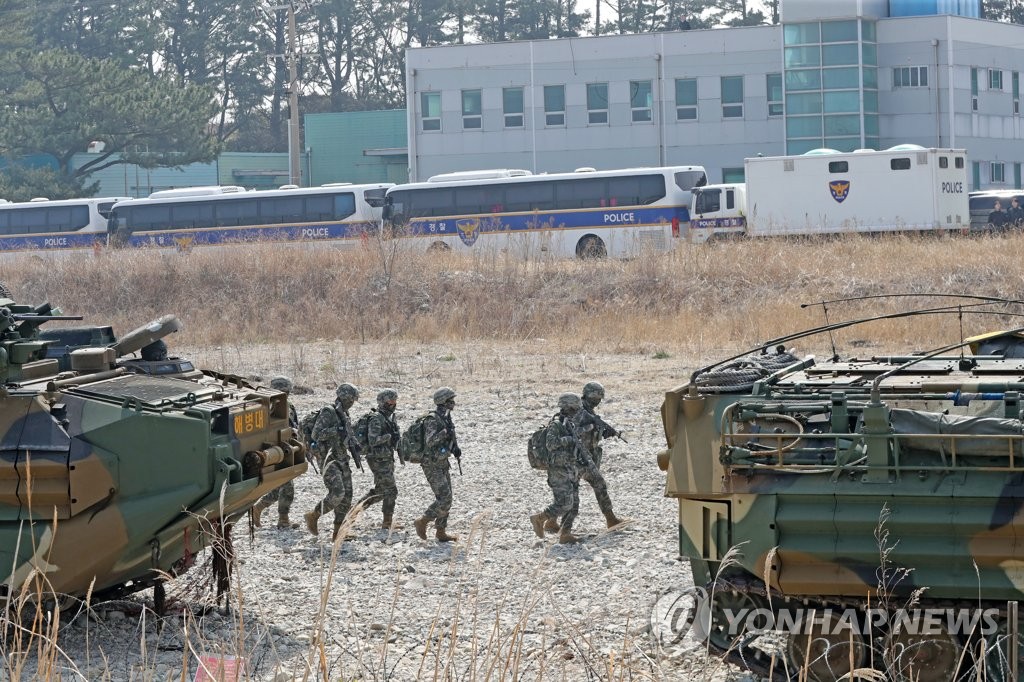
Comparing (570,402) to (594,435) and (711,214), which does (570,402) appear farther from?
(711,214)

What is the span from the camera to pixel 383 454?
11812 mm

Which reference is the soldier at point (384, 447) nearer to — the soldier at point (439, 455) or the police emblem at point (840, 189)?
the soldier at point (439, 455)

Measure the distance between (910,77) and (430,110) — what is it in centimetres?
1647

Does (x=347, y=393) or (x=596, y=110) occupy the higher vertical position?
(x=596, y=110)

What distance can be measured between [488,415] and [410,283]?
36.5 ft

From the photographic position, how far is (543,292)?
93.1 feet

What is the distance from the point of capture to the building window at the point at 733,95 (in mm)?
47562

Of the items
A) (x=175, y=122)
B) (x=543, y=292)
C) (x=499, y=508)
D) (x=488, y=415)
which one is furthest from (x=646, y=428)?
(x=175, y=122)

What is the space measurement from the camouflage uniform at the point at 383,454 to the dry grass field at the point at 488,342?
1.20ft

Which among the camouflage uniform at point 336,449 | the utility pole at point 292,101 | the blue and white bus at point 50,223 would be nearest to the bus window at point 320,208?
the utility pole at point 292,101

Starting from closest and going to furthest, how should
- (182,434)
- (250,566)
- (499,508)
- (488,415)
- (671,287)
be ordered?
(182,434), (250,566), (499,508), (488,415), (671,287)

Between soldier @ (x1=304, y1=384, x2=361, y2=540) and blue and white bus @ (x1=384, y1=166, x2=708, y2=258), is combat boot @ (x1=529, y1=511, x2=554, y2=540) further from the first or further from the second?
blue and white bus @ (x1=384, y1=166, x2=708, y2=258)

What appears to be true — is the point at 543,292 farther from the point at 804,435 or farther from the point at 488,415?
the point at 804,435

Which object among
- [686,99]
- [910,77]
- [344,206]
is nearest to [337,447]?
[344,206]
